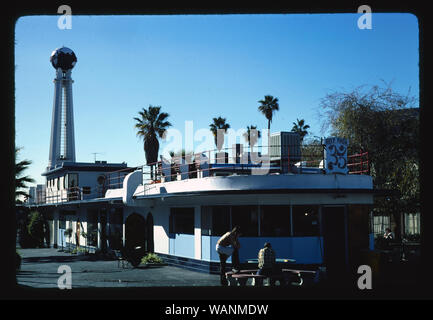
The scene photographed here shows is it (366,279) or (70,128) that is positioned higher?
(70,128)

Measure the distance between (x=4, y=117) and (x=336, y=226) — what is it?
15945mm

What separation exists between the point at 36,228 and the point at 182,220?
25715 millimetres

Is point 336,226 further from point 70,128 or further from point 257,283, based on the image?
point 70,128

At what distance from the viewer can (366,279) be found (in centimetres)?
1764

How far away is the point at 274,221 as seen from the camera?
19.8 meters

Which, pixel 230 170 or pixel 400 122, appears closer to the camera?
pixel 230 170

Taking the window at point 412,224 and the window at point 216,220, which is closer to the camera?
the window at point 216,220

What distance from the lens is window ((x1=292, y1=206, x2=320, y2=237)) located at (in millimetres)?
19828

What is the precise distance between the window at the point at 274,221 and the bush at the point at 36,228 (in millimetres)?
30183

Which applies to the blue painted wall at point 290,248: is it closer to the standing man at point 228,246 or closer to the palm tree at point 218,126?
the standing man at point 228,246

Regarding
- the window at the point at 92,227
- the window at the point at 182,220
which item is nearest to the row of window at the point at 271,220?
the window at the point at 182,220

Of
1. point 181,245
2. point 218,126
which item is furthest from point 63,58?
point 181,245

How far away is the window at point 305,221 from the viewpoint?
19828 mm
